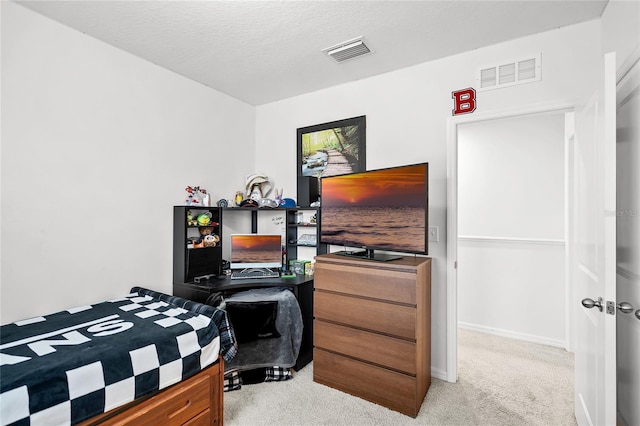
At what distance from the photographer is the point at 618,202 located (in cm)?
167

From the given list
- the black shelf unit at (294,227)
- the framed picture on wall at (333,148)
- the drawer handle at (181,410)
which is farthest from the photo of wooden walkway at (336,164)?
the drawer handle at (181,410)

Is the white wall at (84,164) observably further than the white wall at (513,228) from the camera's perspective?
No

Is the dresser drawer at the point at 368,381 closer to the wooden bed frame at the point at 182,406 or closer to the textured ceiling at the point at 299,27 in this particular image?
the wooden bed frame at the point at 182,406

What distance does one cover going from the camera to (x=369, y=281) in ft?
7.13

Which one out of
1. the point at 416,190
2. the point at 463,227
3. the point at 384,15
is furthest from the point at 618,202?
the point at 463,227

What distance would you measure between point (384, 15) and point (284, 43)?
2.41 ft

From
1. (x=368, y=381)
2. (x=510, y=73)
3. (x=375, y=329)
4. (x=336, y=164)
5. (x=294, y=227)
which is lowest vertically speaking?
(x=368, y=381)

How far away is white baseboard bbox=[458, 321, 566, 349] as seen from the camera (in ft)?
10.0

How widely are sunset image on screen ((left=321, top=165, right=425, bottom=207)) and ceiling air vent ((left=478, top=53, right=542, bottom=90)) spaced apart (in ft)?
3.12

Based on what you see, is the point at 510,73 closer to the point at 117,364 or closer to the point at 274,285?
the point at 274,285

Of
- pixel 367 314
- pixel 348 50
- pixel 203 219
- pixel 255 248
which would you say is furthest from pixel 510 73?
pixel 203 219

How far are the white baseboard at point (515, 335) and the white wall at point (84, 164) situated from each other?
124 inches

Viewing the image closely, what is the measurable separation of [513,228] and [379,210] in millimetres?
1945

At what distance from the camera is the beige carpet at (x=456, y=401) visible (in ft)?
6.52
